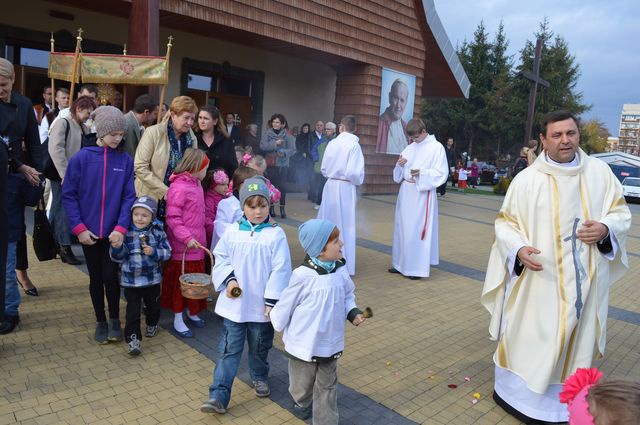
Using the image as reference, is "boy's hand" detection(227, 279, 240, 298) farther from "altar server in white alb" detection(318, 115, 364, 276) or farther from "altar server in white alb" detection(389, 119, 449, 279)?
"altar server in white alb" detection(389, 119, 449, 279)

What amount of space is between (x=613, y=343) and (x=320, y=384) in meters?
3.32

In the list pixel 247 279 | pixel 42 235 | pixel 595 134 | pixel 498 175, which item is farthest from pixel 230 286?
pixel 595 134

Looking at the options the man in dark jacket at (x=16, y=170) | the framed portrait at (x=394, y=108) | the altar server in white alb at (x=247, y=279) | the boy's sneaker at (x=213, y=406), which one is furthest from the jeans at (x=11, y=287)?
the framed portrait at (x=394, y=108)

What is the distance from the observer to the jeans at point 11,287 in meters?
4.05

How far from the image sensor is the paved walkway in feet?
10.3

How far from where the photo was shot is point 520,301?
3.34m

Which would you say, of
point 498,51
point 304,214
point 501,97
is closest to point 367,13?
point 304,214

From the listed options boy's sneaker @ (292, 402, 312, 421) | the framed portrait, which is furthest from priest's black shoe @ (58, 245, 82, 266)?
the framed portrait

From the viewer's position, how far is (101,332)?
159 inches

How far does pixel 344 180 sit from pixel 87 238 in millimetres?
3543

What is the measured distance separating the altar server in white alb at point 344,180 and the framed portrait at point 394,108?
8342 millimetres

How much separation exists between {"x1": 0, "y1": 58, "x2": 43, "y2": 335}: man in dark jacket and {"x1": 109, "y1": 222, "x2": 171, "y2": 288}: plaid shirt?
2.91 ft

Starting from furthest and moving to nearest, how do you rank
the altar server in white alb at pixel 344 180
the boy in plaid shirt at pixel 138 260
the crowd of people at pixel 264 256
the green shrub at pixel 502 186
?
the green shrub at pixel 502 186 → the altar server in white alb at pixel 344 180 → the boy in plaid shirt at pixel 138 260 → the crowd of people at pixel 264 256

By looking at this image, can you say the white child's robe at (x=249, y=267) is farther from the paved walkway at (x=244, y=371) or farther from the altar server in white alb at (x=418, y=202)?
the altar server in white alb at (x=418, y=202)
